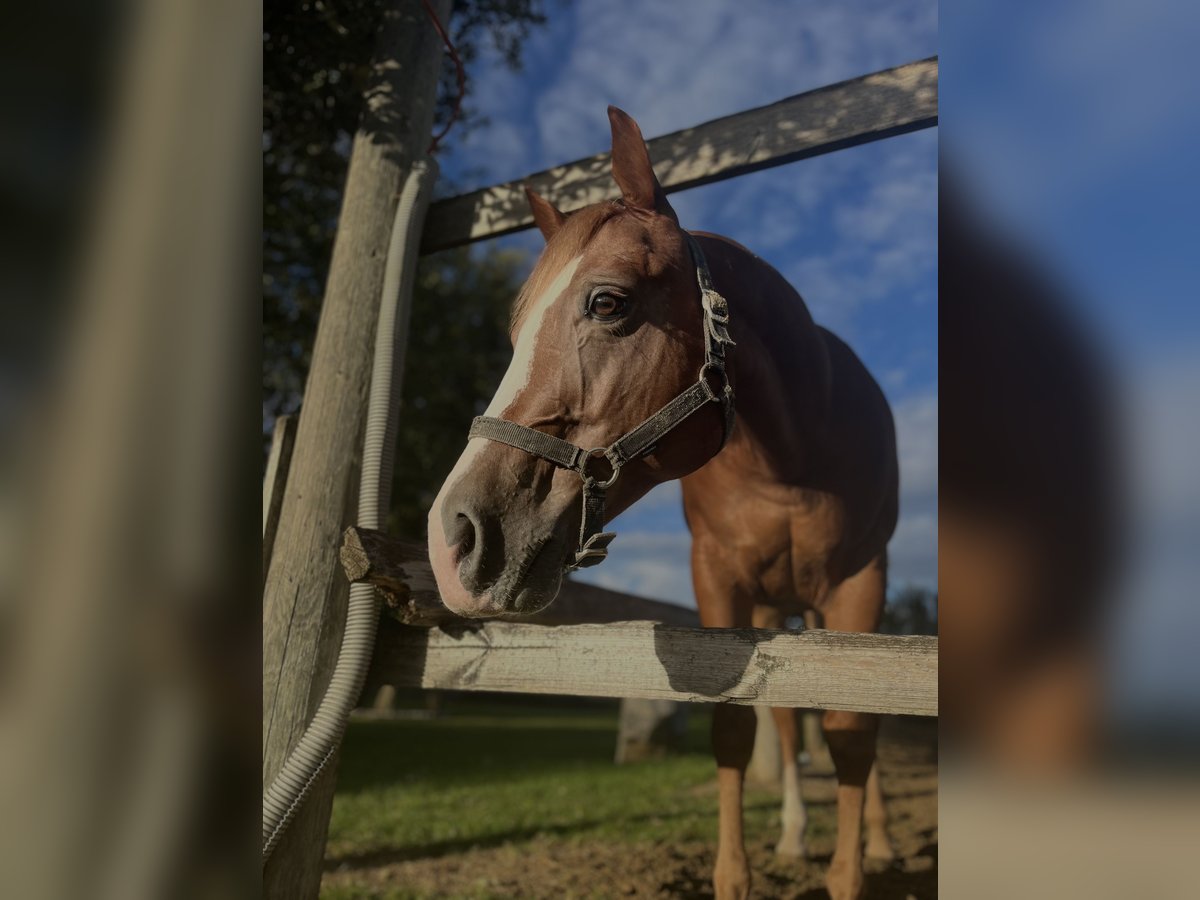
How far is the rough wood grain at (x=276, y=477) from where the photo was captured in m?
2.51

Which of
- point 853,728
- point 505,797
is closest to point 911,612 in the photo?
point 505,797

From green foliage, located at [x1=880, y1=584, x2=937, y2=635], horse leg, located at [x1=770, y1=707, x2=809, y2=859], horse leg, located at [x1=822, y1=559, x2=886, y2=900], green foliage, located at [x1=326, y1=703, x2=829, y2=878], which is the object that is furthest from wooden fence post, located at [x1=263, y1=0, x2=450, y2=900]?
green foliage, located at [x1=880, y1=584, x2=937, y2=635]

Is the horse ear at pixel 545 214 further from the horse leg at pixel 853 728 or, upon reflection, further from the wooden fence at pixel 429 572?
the horse leg at pixel 853 728

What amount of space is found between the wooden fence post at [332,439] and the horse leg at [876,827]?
3.23 m

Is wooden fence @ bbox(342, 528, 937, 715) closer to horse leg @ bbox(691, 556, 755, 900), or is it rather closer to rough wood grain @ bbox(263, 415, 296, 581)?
rough wood grain @ bbox(263, 415, 296, 581)

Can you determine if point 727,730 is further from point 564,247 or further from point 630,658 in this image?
point 564,247

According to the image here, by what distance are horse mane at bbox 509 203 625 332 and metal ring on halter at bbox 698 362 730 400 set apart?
1.30 feet

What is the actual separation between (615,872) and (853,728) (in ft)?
6.50

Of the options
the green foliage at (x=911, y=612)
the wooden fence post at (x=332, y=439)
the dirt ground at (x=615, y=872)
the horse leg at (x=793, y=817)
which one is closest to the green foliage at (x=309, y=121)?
the wooden fence post at (x=332, y=439)

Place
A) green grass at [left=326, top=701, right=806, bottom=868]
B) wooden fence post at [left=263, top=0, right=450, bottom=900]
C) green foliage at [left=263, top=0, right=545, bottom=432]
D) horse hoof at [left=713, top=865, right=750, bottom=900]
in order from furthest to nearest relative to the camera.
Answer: green grass at [left=326, top=701, right=806, bottom=868], green foliage at [left=263, top=0, right=545, bottom=432], horse hoof at [left=713, top=865, right=750, bottom=900], wooden fence post at [left=263, top=0, right=450, bottom=900]

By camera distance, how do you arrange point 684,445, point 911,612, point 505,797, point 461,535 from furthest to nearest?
point 911,612 → point 505,797 → point 684,445 → point 461,535

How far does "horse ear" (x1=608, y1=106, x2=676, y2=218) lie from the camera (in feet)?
6.33

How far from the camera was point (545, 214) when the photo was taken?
89.0 inches
